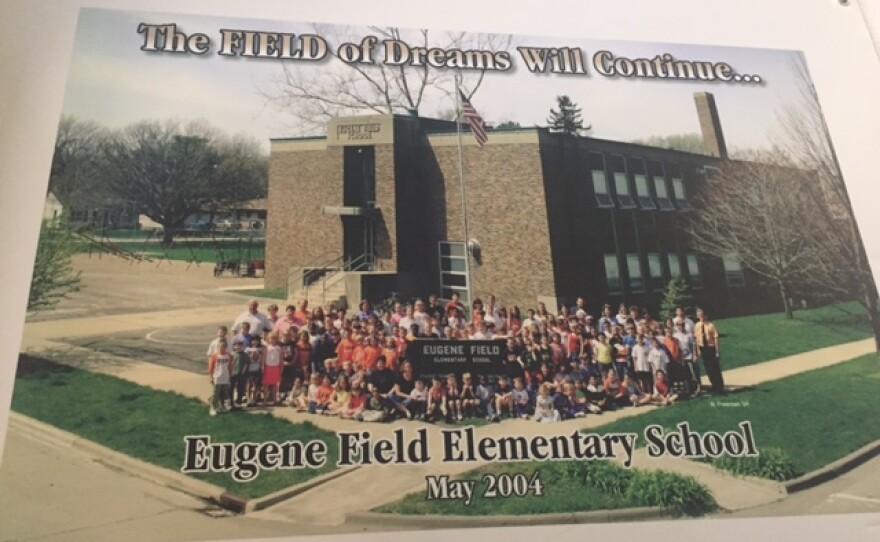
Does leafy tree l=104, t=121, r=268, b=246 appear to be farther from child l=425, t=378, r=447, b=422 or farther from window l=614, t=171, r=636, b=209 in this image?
window l=614, t=171, r=636, b=209

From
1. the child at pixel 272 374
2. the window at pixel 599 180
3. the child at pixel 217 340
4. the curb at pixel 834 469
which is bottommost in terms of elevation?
the curb at pixel 834 469

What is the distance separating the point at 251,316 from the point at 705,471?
5.14m

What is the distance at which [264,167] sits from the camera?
689cm

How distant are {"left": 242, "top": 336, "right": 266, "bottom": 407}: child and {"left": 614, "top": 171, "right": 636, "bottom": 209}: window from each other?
514cm

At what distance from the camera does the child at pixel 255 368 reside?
19.2 ft

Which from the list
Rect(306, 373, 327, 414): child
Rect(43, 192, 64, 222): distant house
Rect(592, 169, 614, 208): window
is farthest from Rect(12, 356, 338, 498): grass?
Rect(592, 169, 614, 208): window

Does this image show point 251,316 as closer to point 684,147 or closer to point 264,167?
point 264,167

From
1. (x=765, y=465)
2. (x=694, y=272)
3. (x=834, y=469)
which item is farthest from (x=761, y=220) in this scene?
(x=765, y=465)

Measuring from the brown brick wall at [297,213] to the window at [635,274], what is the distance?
3.72 meters

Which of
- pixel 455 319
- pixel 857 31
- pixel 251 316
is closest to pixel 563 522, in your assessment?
pixel 455 319

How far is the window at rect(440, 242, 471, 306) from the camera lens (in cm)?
682

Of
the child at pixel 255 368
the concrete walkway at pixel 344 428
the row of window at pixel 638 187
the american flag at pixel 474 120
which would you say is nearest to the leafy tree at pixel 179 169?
the concrete walkway at pixel 344 428

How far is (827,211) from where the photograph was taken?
7.32 metres

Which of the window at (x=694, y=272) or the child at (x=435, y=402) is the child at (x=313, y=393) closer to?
the child at (x=435, y=402)
